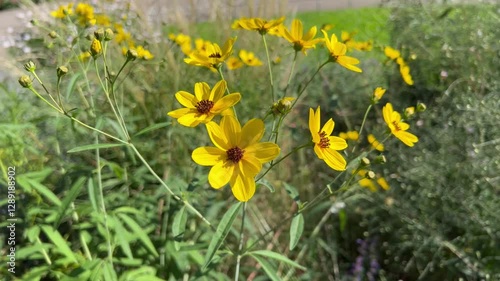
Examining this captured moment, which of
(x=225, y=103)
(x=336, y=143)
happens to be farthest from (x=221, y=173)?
(x=336, y=143)

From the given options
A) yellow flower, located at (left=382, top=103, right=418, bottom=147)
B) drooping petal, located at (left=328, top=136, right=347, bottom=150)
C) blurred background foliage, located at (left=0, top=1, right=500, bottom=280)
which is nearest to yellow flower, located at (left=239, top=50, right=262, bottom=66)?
blurred background foliage, located at (left=0, top=1, right=500, bottom=280)

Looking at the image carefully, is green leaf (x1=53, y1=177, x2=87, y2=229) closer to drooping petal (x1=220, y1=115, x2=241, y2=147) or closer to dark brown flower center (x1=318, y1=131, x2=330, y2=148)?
drooping petal (x1=220, y1=115, x2=241, y2=147)

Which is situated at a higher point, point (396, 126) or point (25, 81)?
point (25, 81)

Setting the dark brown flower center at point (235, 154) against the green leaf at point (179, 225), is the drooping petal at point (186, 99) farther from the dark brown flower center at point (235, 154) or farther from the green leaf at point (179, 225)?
the green leaf at point (179, 225)

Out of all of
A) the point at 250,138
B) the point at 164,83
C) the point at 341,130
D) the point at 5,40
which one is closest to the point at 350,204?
the point at 341,130

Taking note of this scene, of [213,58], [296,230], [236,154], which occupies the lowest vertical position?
[296,230]

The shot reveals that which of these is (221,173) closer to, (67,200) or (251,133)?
(251,133)
